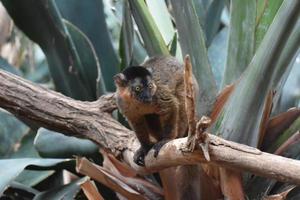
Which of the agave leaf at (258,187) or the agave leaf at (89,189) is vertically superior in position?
the agave leaf at (89,189)

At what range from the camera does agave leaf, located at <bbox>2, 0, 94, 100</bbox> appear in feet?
5.28

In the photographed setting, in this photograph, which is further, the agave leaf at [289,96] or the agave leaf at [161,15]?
the agave leaf at [161,15]

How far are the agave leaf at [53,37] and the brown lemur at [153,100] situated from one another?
0.30 m

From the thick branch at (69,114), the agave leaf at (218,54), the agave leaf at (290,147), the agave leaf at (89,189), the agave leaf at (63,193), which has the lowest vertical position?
the agave leaf at (290,147)

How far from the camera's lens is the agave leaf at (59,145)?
4.78 ft

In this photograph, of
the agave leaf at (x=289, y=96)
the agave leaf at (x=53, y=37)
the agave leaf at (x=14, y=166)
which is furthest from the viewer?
the agave leaf at (x=53, y=37)

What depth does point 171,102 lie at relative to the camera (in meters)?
1.43

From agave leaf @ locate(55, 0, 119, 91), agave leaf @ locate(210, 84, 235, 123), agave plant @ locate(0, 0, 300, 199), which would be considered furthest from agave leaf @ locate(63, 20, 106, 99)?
agave leaf @ locate(210, 84, 235, 123)

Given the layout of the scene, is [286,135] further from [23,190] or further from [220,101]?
[23,190]

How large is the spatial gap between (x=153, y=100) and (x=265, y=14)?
327 millimetres

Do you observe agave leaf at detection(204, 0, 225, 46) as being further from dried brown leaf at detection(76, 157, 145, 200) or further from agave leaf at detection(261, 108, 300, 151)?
dried brown leaf at detection(76, 157, 145, 200)

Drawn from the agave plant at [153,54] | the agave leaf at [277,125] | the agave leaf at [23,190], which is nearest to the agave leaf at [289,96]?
the agave plant at [153,54]

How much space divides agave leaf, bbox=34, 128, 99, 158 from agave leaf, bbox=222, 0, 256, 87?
1.35ft

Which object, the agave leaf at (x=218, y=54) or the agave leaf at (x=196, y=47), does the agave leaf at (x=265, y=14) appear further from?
the agave leaf at (x=218, y=54)
